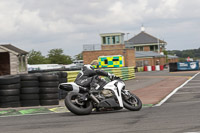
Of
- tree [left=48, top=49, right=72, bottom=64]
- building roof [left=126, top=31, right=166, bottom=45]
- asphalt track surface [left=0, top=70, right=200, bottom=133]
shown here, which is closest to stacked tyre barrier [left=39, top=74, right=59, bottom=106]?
asphalt track surface [left=0, top=70, right=200, bottom=133]

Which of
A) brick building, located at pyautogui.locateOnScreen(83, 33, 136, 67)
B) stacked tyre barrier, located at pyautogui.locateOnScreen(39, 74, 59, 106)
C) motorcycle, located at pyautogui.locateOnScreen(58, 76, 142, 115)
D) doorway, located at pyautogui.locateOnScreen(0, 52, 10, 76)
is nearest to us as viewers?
motorcycle, located at pyautogui.locateOnScreen(58, 76, 142, 115)

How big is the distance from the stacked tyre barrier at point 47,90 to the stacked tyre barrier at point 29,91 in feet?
0.59

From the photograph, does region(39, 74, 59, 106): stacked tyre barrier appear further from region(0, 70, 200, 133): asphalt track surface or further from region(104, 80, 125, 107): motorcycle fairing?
region(0, 70, 200, 133): asphalt track surface

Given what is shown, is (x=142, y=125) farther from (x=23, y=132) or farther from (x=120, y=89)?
(x=120, y=89)

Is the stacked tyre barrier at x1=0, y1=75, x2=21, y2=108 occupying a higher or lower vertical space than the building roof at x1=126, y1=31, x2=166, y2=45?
lower

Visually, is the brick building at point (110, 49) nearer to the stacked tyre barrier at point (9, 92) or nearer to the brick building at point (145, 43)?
the brick building at point (145, 43)

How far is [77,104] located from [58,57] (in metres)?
125

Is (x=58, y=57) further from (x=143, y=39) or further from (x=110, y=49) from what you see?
(x=110, y=49)

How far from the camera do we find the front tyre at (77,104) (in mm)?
10719

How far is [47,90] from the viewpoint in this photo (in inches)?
597

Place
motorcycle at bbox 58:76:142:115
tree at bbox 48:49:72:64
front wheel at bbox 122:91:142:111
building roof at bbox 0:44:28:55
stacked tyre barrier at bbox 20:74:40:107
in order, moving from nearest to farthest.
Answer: motorcycle at bbox 58:76:142:115
front wheel at bbox 122:91:142:111
stacked tyre barrier at bbox 20:74:40:107
building roof at bbox 0:44:28:55
tree at bbox 48:49:72:64

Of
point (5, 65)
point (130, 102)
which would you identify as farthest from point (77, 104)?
point (5, 65)

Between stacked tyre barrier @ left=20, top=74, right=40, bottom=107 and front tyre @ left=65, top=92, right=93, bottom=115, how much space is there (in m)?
4.11

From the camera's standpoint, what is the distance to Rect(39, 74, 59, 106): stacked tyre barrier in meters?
15.1
